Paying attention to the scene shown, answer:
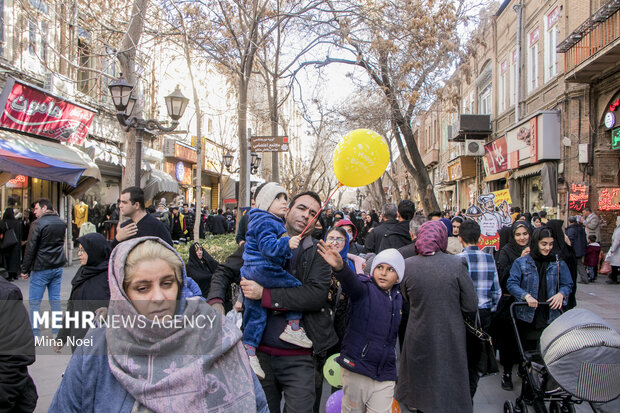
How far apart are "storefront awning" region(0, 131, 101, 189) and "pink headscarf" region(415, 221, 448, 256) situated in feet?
31.4

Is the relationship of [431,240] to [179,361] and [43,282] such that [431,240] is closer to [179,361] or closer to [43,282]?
[179,361]

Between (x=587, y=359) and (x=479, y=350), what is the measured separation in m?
1.02

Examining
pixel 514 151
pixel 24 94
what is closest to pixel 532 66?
pixel 514 151

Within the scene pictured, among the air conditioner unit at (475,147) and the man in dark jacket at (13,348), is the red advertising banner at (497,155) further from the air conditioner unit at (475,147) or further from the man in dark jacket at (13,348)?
the man in dark jacket at (13,348)

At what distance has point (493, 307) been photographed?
4.78 metres

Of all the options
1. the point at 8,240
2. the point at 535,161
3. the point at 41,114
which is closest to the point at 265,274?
the point at 8,240

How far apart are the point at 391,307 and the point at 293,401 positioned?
1.02 meters

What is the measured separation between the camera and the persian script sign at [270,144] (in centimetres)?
1101

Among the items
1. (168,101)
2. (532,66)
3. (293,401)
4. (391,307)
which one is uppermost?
(532,66)

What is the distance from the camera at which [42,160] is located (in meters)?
11.1

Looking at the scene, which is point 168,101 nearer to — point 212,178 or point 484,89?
point 484,89

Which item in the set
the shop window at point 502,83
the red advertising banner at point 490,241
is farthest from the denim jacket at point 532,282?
the shop window at point 502,83

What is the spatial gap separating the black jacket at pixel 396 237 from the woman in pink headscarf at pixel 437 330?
2427 millimetres

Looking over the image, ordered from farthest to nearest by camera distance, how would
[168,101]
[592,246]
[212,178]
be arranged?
[212,178]
[592,246]
[168,101]
